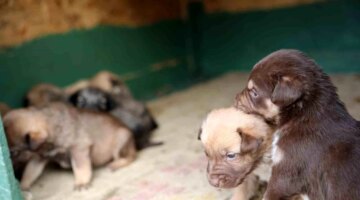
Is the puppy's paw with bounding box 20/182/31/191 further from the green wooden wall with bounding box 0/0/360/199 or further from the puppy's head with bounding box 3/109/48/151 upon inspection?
the green wooden wall with bounding box 0/0/360/199

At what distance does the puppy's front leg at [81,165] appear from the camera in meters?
3.84

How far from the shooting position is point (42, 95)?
483cm

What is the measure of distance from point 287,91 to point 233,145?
410mm

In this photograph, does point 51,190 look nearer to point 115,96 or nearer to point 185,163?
point 185,163

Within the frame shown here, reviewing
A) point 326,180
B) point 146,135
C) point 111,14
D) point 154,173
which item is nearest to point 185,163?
point 154,173

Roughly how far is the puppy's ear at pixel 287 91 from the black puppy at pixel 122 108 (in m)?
2.13

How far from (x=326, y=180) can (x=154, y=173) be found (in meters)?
1.62

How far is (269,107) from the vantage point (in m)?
2.79

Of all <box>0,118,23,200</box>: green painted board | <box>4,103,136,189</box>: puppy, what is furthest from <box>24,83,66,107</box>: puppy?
<box>0,118,23,200</box>: green painted board

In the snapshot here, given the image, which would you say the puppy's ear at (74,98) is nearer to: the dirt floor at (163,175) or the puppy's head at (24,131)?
the dirt floor at (163,175)

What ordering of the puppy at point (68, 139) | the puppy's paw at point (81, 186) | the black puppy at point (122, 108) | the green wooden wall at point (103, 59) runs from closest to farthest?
the puppy at point (68, 139) < the puppy's paw at point (81, 186) < the black puppy at point (122, 108) < the green wooden wall at point (103, 59)

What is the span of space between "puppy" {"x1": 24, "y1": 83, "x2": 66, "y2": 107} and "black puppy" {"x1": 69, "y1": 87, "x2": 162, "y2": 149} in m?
0.14

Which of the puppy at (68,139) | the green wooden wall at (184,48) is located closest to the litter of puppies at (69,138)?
the puppy at (68,139)

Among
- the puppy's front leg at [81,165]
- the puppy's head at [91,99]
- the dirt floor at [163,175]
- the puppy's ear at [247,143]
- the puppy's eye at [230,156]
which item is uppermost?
the puppy's ear at [247,143]
